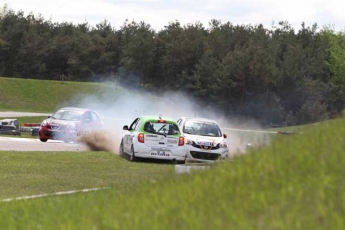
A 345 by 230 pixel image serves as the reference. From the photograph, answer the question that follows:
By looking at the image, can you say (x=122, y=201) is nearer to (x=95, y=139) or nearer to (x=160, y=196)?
(x=160, y=196)

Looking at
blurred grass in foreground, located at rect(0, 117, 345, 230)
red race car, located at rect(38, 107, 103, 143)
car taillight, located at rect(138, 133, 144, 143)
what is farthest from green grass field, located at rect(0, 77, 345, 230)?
red race car, located at rect(38, 107, 103, 143)

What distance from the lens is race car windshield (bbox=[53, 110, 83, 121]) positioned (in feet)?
111

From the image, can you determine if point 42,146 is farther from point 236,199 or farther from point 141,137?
point 236,199

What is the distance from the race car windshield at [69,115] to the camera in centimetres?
3394

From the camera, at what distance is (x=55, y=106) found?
7931 cm

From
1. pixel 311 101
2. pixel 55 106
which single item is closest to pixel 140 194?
pixel 55 106

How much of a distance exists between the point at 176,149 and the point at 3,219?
662 inches

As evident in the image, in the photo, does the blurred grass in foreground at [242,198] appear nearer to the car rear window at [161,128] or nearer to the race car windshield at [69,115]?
the car rear window at [161,128]

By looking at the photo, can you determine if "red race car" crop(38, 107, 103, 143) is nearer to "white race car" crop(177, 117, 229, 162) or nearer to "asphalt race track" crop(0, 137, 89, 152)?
"asphalt race track" crop(0, 137, 89, 152)

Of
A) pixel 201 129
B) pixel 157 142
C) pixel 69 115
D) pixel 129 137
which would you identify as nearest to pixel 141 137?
pixel 157 142

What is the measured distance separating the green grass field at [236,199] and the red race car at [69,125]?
2190cm

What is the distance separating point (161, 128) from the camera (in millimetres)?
26734

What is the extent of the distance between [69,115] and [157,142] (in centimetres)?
899

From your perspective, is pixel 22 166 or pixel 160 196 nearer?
pixel 160 196
